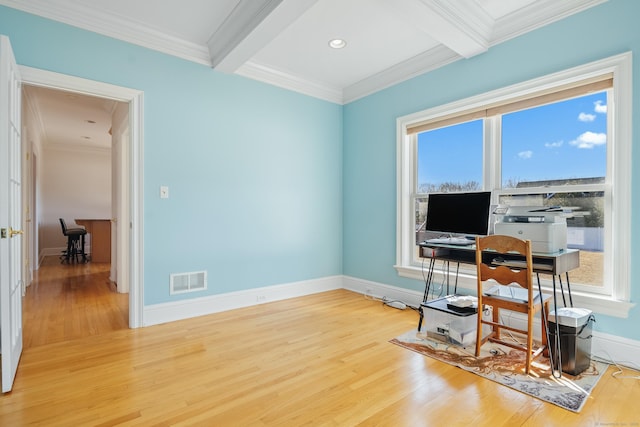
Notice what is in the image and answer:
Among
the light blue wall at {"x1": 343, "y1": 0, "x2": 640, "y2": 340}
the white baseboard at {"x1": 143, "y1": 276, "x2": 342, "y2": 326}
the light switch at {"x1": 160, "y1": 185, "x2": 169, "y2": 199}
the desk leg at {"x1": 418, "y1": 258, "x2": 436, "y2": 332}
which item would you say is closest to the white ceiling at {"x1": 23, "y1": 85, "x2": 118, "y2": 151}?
the light switch at {"x1": 160, "y1": 185, "x2": 169, "y2": 199}

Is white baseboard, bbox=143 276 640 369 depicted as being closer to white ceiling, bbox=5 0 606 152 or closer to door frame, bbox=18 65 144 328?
door frame, bbox=18 65 144 328

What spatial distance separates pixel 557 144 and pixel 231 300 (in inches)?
136

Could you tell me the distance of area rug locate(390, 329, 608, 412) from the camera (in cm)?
195

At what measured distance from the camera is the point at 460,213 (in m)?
3.06

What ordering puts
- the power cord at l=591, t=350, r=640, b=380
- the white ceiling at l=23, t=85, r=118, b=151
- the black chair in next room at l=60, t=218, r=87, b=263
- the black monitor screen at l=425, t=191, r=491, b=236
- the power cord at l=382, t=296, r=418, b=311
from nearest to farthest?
1. the power cord at l=591, t=350, r=640, b=380
2. the black monitor screen at l=425, t=191, r=491, b=236
3. the power cord at l=382, t=296, r=418, b=311
4. the white ceiling at l=23, t=85, r=118, b=151
5. the black chair in next room at l=60, t=218, r=87, b=263

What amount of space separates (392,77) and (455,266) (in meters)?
2.29

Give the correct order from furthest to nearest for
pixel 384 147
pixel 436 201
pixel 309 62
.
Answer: pixel 384 147
pixel 309 62
pixel 436 201

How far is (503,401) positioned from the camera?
1.89m

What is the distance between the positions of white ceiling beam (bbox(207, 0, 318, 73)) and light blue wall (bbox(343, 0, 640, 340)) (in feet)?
5.70

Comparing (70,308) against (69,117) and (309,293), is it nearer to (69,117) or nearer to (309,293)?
(309,293)

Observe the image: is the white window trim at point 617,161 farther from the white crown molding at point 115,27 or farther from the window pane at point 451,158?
the white crown molding at point 115,27

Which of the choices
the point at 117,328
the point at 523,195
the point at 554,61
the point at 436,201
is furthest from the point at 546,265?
the point at 117,328

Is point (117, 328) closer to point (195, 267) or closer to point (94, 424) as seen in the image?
point (195, 267)

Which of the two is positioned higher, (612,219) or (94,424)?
(612,219)
